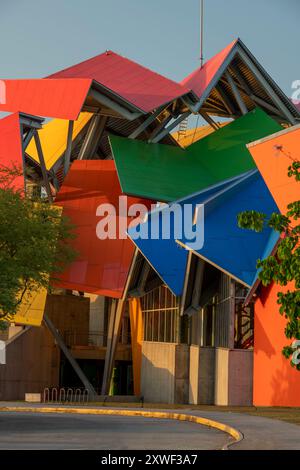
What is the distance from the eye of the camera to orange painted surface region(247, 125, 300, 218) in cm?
3584

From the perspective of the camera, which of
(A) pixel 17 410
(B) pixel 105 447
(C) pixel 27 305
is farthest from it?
(C) pixel 27 305

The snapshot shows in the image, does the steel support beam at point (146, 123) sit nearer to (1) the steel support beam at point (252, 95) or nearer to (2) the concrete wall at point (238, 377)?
(1) the steel support beam at point (252, 95)

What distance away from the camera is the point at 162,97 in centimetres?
5234

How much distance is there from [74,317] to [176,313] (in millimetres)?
13860

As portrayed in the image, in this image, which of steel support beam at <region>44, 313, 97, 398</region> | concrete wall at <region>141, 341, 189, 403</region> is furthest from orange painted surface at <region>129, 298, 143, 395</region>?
steel support beam at <region>44, 313, 97, 398</region>

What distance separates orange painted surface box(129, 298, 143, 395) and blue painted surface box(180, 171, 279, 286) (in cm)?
1601

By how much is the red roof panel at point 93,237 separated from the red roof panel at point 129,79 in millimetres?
4162

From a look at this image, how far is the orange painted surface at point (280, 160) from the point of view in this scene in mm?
35844

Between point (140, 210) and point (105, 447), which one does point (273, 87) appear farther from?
point (105, 447)

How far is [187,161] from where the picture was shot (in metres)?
54.9

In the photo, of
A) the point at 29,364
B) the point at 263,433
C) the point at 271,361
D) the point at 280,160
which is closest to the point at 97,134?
the point at 29,364

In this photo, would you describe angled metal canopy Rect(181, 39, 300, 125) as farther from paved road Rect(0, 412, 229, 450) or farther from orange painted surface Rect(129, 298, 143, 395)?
paved road Rect(0, 412, 229, 450)
